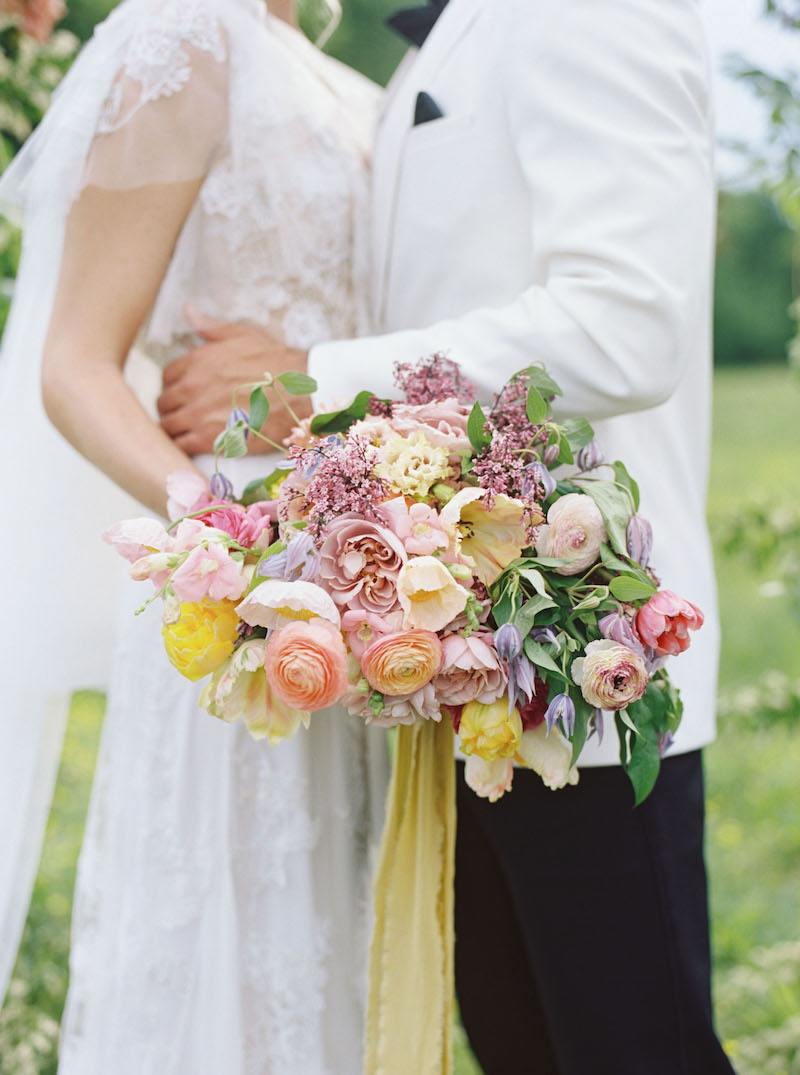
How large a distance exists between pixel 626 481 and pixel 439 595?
320 millimetres

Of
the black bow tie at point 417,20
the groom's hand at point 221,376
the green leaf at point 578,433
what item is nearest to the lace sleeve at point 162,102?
the groom's hand at point 221,376

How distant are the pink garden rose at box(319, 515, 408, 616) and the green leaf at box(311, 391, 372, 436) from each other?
21cm

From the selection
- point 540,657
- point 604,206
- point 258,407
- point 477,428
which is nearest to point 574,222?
point 604,206

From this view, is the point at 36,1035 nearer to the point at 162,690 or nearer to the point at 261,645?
the point at 162,690

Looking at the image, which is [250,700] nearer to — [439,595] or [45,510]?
[439,595]

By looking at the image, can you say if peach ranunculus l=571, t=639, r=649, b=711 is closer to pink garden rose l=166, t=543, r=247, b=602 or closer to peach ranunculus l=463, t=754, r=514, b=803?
peach ranunculus l=463, t=754, r=514, b=803

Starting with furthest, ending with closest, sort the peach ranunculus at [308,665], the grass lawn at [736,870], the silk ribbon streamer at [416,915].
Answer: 1. the grass lawn at [736,870]
2. the silk ribbon streamer at [416,915]
3. the peach ranunculus at [308,665]

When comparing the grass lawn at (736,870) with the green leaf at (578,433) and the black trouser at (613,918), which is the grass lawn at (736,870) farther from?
the green leaf at (578,433)

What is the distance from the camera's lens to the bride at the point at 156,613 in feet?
4.61

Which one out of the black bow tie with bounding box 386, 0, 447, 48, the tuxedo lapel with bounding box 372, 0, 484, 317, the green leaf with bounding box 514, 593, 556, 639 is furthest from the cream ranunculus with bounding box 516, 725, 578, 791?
the black bow tie with bounding box 386, 0, 447, 48

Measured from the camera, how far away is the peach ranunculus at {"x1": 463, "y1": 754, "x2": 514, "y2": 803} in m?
1.12

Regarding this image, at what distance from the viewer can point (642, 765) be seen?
1124 mm

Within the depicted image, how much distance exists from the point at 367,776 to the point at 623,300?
31.4 inches

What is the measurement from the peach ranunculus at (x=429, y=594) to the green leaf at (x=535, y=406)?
0.22m
